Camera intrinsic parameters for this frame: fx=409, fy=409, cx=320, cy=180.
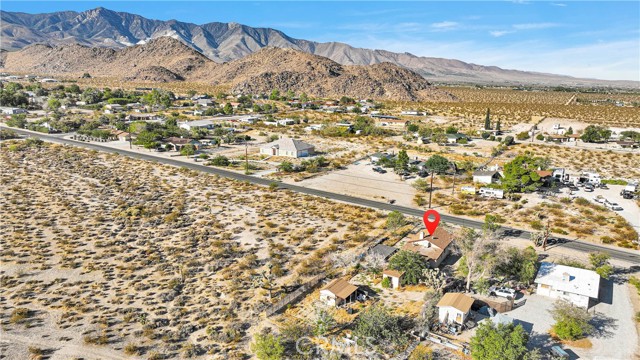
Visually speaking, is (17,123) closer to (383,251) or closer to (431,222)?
(383,251)

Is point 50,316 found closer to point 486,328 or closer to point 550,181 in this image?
point 486,328

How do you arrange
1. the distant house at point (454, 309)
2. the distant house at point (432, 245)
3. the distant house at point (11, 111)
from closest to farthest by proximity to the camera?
1. the distant house at point (454, 309)
2. the distant house at point (432, 245)
3. the distant house at point (11, 111)

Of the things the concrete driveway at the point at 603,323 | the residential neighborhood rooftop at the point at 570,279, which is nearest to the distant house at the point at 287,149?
the residential neighborhood rooftop at the point at 570,279

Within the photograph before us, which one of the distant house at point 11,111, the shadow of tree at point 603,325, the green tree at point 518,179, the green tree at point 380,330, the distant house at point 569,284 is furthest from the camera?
the distant house at point 11,111

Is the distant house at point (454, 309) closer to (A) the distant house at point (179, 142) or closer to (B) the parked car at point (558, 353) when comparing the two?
(B) the parked car at point (558, 353)

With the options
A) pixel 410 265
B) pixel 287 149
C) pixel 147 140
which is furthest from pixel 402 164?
pixel 147 140

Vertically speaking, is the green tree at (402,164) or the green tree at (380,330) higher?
the green tree at (402,164)

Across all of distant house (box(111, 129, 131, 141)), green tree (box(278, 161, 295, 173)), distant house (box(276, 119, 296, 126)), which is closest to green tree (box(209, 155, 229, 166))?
green tree (box(278, 161, 295, 173))
